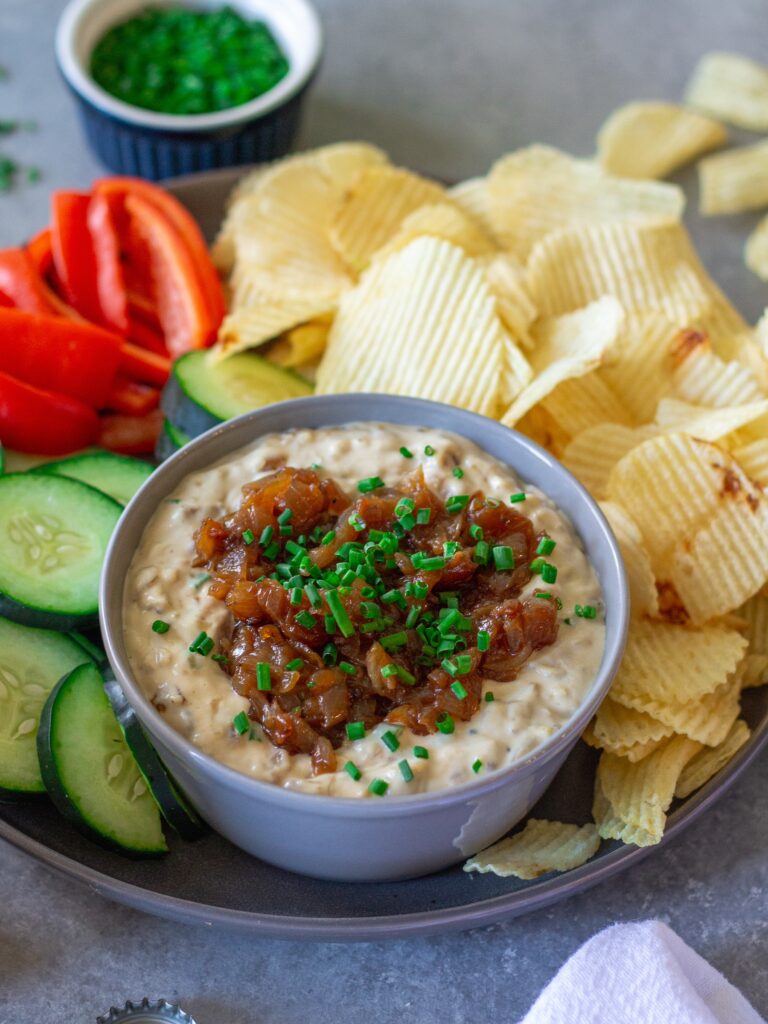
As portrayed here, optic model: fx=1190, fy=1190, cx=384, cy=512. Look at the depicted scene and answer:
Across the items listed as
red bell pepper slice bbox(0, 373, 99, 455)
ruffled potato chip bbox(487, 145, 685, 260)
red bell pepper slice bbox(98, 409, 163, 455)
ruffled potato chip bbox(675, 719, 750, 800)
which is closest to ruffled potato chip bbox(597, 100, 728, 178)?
ruffled potato chip bbox(487, 145, 685, 260)

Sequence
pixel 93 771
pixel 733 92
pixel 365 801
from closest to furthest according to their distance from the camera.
A: pixel 365 801 < pixel 93 771 < pixel 733 92

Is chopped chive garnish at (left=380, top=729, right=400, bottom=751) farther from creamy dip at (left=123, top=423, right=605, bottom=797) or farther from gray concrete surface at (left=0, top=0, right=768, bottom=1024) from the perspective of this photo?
gray concrete surface at (left=0, top=0, right=768, bottom=1024)

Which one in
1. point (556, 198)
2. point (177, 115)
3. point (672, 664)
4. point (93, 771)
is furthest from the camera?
point (177, 115)

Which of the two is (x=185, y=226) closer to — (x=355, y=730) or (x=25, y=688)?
(x=25, y=688)

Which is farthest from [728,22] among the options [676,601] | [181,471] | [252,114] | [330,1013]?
[330,1013]

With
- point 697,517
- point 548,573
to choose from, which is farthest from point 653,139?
point 548,573

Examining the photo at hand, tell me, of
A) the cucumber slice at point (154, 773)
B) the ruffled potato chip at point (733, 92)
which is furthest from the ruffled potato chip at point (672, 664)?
the ruffled potato chip at point (733, 92)
